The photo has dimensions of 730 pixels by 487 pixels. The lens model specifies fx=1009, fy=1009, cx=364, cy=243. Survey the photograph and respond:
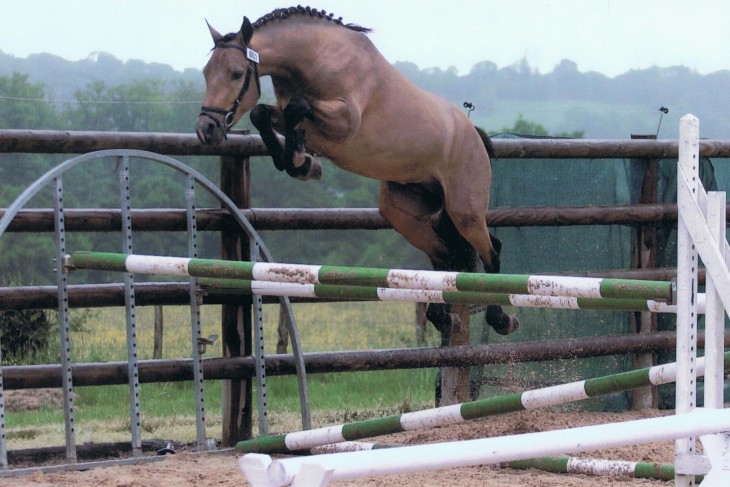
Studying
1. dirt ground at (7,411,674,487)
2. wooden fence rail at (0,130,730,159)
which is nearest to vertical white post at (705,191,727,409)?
dirt ground at (7,411,674,487)

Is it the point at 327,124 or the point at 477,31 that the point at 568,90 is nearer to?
the point at 477,31

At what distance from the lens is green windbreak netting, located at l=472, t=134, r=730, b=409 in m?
5.31

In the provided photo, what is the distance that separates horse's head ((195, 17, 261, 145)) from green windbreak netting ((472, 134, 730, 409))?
2.17 metres

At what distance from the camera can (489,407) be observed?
3324 millimetres

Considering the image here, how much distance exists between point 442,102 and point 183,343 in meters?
5.06

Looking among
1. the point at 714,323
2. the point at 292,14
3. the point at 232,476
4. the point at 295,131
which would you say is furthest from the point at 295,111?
the point at 714,323

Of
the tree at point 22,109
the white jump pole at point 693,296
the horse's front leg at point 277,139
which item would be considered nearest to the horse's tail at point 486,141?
the horse's front leg at point 277,139

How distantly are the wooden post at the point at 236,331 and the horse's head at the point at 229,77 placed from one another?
0.92m

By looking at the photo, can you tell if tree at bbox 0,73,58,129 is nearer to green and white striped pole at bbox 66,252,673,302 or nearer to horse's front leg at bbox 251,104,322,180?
horse's front leg at bbox 251,104,322,180

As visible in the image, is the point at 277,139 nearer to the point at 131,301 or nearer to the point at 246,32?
the point at 246,32

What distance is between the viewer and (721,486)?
218 cm

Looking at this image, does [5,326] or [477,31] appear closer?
[5,326]

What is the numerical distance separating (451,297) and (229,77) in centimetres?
109

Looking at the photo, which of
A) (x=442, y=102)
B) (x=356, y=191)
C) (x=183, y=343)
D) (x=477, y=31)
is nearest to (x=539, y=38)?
(x=477, y=31)
